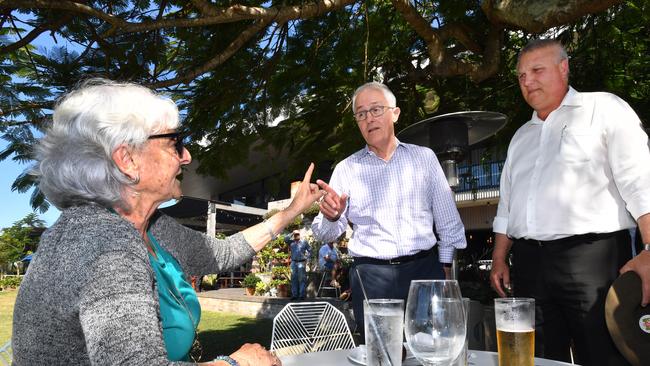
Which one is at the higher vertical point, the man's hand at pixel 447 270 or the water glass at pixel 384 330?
the man's hand at pixel 447 270

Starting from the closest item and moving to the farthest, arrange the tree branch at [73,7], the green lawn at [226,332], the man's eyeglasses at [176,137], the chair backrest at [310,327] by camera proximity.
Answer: the man's eyeglasses at [176,137], the chair backrest at [310,327], the tree branch at [73,7], the green lawn at [226,332]

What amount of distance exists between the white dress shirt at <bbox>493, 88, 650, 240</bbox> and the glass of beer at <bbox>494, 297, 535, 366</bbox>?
1201mm

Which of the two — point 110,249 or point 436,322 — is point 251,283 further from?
point 436,322

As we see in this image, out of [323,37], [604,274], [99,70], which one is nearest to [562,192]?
[604,274]

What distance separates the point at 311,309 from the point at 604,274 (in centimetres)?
158

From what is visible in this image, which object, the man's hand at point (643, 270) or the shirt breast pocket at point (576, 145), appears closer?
the man's hand at point (643, 270)

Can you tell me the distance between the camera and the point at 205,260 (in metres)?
2.04

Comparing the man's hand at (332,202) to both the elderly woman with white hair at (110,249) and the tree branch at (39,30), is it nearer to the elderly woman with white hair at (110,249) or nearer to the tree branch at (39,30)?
the elderly woman with white hair at (110,249)

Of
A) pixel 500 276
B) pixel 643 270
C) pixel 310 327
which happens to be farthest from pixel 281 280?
pixel 643 270

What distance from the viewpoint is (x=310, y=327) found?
10.1ft

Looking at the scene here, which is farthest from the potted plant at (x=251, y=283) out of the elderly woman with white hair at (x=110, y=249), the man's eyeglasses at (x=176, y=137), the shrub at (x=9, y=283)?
the shrub at (x=9, y=283)

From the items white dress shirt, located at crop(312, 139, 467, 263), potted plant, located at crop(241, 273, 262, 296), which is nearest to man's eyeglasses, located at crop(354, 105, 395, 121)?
white dress shirt, located at crop(312, 139, 467, 263)

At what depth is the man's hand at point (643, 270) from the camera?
5.00ft

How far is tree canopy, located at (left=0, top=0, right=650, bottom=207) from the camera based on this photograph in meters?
3.79
